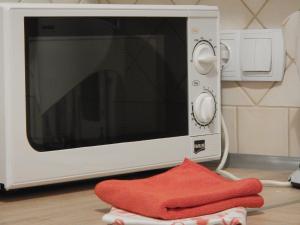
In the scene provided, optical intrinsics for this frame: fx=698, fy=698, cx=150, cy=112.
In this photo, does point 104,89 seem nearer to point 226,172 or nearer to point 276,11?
point 226,172

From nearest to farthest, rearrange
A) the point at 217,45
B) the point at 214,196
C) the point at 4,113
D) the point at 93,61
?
the point at 214,196 → the point at 4,113 → the point at 93,61 → the point at 217,45

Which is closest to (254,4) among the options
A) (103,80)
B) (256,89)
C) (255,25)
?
(255,25)

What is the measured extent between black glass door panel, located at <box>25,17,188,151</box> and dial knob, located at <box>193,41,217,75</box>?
0.08 feet

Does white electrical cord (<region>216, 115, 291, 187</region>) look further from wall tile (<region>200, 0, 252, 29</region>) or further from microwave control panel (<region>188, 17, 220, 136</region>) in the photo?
wall tile (<region>200, 0, 252, 29</region>)

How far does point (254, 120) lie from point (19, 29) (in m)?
0.57

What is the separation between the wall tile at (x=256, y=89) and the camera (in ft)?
4.64

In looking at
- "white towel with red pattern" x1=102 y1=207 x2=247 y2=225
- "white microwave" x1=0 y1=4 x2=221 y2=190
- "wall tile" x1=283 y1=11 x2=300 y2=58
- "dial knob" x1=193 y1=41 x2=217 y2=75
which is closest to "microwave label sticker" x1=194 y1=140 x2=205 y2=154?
"white microwave" x1=0 y1=4 x2=221 y2=190

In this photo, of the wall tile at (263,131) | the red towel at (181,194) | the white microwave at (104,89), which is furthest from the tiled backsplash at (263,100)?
the red towel at (181,194)

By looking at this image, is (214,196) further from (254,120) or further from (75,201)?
(254,120)

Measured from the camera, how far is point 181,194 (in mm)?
901

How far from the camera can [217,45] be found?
4.39ft

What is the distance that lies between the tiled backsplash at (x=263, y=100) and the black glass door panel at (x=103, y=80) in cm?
21

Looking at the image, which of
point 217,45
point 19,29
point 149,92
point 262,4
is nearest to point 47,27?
point 19,29

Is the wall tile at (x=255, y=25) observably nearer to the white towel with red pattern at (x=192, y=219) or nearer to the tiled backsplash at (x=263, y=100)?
the tiled backsplash at (x=263, y=100)
